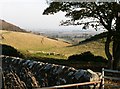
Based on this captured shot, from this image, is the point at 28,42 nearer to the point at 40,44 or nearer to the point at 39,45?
the point at 40,44

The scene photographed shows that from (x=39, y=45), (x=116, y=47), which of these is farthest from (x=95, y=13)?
(x=39, y=45)

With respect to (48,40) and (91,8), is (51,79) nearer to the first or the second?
(91,8)

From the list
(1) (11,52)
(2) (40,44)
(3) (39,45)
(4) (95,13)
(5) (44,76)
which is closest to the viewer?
(5) (44,76)

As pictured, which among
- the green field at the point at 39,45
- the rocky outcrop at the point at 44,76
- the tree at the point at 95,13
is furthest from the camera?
the green field at the point at 39,45

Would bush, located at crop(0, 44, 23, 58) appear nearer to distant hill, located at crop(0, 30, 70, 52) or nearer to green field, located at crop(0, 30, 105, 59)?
green field, located at crop(0, 30, 105, 59)

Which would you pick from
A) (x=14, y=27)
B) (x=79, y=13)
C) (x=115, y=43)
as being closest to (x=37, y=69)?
(x=79, y=13)

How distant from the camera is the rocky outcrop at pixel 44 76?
10.5 m

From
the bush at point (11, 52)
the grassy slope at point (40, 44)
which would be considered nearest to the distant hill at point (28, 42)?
the grassy slope at point (40, 44)

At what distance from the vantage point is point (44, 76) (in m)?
12.6

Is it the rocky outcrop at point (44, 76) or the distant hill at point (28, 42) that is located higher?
the distant hill at point (28, 42)

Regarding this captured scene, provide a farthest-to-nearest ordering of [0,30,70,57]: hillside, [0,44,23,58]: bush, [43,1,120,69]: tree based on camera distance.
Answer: [0,30,70,57]: hillside
[0,44,23,58]: bush
[43,1,120,69]: tree

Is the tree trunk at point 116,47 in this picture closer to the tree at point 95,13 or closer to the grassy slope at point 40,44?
the tree at point 95,13

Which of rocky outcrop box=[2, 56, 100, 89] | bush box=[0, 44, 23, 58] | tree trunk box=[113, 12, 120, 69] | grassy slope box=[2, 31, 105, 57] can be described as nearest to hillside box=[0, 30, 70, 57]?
grassy slope box=[2, 31, 105, 57]

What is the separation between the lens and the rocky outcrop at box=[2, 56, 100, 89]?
10477 mm
